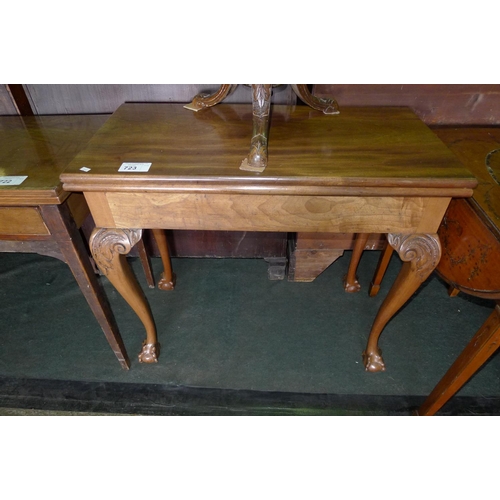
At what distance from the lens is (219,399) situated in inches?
45.6

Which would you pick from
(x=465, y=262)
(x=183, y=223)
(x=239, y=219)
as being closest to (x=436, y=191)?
(x=465, y=262)

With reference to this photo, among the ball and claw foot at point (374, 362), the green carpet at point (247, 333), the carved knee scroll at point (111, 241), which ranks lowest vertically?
the green carpet at point (247, 333)

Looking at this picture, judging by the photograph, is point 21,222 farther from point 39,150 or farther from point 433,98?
point 433,98

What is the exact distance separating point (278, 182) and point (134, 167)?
32cm

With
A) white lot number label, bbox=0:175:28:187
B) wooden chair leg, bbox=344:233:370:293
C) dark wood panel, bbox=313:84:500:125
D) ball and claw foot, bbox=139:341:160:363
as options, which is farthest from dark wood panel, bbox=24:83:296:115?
ball and claw foot, bbox=139:341:160:363

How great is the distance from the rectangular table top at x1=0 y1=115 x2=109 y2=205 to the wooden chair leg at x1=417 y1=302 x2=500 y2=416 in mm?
1028

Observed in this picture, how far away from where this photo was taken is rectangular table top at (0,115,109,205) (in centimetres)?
81

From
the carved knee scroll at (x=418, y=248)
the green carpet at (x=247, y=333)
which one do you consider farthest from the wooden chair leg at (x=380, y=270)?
the carved knee scroll at (x=418, y=248)

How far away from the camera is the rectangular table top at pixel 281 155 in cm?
75

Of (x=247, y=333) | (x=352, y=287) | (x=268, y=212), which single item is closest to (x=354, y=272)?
(x=352, y=287)

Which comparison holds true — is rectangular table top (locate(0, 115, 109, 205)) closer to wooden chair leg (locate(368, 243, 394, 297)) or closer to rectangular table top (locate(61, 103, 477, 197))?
rectangular table top (locate(61, 103, 477, 197))

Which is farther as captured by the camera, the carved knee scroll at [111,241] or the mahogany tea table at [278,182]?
the carved knee scroll at [111,241]

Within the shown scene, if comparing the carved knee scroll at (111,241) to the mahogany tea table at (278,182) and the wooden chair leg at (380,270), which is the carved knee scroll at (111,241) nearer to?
the mahogany tea table at (278,182)

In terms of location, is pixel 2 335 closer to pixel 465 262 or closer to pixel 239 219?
pixel 239 219
